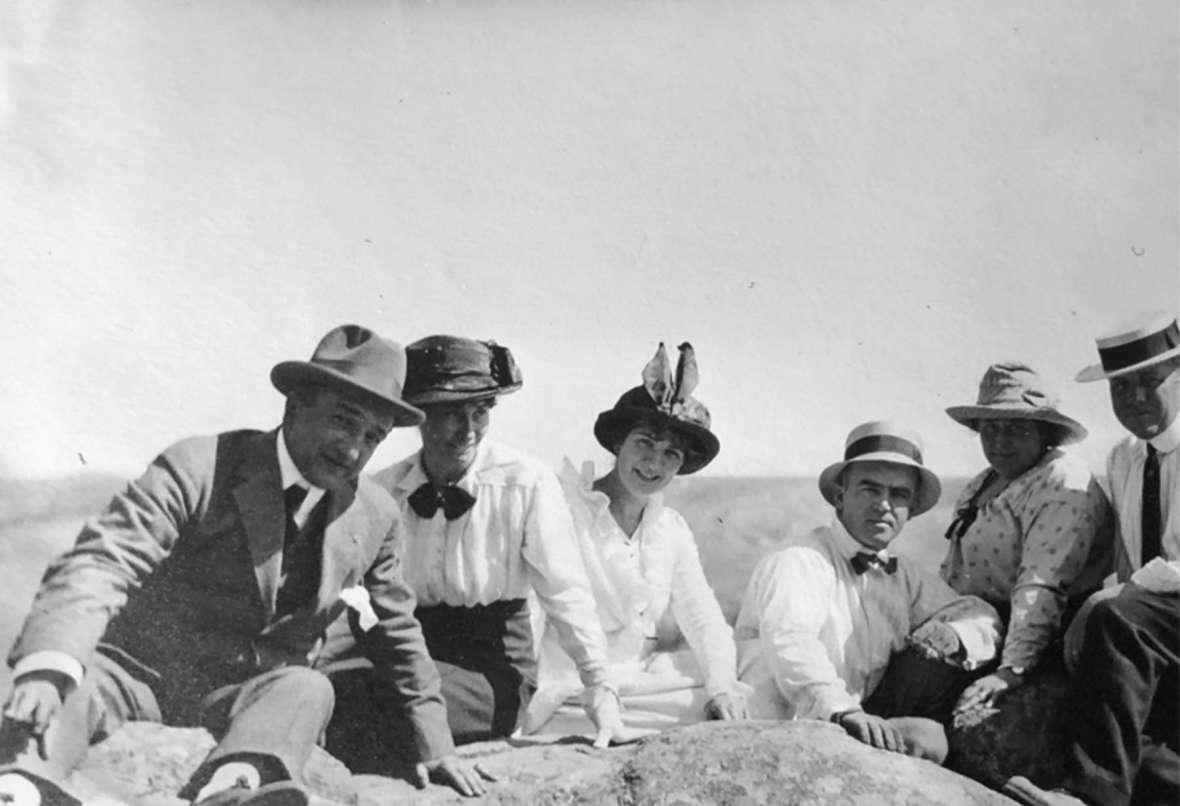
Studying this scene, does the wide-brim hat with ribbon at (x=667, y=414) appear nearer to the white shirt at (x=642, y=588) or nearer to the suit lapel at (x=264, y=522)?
the white shirt at (x=642, y=588)

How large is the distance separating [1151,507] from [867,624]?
0.84 metres

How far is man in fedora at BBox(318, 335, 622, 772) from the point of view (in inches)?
196

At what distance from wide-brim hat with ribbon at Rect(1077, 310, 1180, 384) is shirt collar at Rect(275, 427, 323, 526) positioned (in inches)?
85.8

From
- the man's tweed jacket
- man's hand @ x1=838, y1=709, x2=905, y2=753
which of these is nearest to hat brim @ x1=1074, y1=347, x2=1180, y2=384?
man's hand @ x1=838, y1=709, x2=905, y2=753

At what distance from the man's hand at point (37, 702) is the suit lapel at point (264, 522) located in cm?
54

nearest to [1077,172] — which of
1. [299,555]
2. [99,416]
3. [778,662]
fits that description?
[778,662]

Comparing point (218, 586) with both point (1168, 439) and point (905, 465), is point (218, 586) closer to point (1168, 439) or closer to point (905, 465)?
point (905, 465)

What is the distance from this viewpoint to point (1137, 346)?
17.3 feet

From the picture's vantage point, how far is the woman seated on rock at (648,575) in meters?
5.05

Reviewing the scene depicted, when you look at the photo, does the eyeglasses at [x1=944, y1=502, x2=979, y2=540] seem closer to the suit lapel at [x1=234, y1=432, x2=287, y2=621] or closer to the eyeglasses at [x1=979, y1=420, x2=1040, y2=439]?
the eyeglasses at [x1=979, y1=420, x2=1040, y2=439]

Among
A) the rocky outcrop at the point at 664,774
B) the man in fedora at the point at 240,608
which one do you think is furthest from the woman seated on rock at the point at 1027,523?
the man in fedora at the point at 240,608

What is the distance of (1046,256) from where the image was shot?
5488 mm

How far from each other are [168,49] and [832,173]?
1933 mm

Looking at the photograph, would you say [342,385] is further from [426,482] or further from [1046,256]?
[1046,256]
